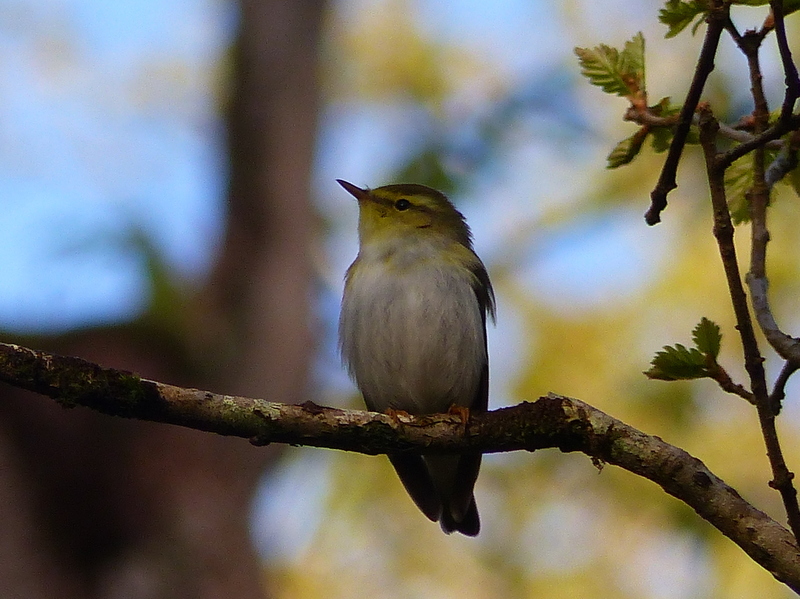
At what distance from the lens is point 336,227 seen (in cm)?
968

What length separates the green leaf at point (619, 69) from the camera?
2.55m

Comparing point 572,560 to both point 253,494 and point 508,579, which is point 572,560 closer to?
point 508,579

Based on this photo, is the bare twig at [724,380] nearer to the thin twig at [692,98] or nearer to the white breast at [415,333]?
the thin twig at [692,98]

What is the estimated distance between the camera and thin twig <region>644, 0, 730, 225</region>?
205 centimetres

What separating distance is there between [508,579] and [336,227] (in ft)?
12.9

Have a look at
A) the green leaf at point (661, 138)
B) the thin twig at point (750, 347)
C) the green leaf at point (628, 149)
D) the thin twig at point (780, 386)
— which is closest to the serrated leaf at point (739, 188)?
the green leaf at point (661, 138)

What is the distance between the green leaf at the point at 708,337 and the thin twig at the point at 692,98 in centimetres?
31

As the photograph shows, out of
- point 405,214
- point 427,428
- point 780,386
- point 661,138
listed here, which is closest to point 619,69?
point 661,138

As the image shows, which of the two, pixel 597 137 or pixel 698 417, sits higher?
pixel 597 137

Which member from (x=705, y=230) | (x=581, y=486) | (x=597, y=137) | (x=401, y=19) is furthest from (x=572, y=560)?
(x=401, y=19)

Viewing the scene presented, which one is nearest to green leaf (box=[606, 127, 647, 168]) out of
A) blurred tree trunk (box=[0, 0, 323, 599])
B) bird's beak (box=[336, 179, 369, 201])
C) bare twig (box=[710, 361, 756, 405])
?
bare twig (box=[710, 361, 756, 405])

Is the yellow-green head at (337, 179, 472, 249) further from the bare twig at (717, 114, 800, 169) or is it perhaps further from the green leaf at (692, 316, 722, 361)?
the bare twig at (717, 114, 800, 169)

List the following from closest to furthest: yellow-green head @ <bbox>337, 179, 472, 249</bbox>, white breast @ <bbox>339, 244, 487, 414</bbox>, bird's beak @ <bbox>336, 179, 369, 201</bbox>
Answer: white breast @ <bbox>339, 244, 487, 414</bbox>, yellow-green head @ <bbox>337, 179, 472, 249</bbox>, bird's beak @ <bbox>336, 179, 369, 201</bbox>

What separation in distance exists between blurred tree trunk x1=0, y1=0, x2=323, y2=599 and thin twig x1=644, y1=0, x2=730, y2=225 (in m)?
4.54
